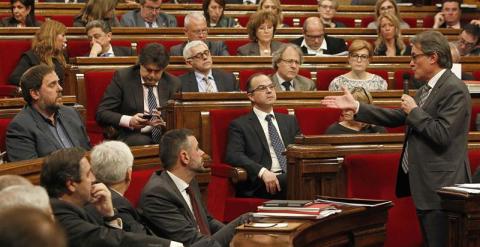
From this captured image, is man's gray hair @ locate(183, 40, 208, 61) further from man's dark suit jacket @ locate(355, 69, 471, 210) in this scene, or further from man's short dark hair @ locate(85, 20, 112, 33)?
man's dark suit jacket @ locate(355, 69, 471, 210)

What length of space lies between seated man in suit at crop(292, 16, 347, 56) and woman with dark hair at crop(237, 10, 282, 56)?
34cm

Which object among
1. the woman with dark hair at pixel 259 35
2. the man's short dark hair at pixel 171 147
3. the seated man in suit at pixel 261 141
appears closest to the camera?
the man's short dark hair at pixel 171 147

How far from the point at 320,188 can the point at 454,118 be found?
71 centimetres

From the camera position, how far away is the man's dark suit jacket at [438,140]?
3291 mm

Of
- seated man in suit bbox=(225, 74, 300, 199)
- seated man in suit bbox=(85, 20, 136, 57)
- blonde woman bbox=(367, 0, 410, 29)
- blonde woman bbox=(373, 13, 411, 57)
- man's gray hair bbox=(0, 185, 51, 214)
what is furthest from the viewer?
blonde woman bbox=(367, 0, 410, 29)

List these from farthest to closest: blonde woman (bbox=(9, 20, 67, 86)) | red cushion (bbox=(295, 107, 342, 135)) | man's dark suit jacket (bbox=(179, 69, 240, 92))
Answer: blonde woman (bbox=(9, 20, 67, 86)), man's dark suit jacket (bbox=(179, 69, 240, 92)), red cushion (bbox=(295, 107, 342, 135))

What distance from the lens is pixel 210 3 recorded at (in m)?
6.22

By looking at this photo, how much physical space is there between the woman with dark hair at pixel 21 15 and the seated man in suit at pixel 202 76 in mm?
1321

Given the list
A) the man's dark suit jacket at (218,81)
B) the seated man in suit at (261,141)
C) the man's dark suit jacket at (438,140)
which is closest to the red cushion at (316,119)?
the seated man in suit at (261,141)

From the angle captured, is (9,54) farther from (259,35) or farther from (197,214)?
(197,214)

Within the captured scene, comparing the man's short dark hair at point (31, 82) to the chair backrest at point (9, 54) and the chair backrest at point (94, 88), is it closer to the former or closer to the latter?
the chair backrest at point (94, 88)

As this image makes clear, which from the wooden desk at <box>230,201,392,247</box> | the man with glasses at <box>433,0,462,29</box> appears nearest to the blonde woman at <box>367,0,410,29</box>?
the man with glasses at <box>433,0,462,29</box>

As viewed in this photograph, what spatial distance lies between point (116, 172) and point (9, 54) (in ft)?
8.86

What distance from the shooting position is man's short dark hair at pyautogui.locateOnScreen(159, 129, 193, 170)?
312 centimetres
